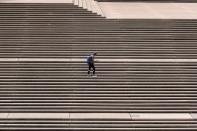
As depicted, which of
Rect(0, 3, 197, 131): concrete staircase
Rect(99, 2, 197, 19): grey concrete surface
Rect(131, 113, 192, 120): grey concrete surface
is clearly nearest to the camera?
Rect(131, 113, 192, 120): grey concrete surface

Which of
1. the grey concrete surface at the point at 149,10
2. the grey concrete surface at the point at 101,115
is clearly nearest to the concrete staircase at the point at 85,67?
the grey concrete surface at the point at 101,115

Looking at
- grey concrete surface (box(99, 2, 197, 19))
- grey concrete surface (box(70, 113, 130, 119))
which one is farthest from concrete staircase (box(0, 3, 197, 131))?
grey concrete surface (box(99, 2, 197, 19))

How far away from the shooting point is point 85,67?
17734 millimetres

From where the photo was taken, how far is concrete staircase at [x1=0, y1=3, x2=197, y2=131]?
51.1 ft

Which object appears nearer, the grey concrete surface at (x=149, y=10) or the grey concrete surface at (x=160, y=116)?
the grey concrete surface at (x=160, y=116)

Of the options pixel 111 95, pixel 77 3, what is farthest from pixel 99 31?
pixel 111 95

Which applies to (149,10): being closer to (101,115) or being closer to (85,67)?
(85,67)

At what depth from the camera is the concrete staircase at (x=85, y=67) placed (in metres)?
15.6

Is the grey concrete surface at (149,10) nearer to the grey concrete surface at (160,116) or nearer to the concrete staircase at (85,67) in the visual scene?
the concrete staircase at (85,67)

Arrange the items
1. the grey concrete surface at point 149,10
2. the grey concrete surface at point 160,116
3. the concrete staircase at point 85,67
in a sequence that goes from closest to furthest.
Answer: the grey concrete surface at point 160,116
the concrete staircase at point 85,67
the grey concrete surface at point 149,10

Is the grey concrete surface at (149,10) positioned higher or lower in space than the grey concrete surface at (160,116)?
higher

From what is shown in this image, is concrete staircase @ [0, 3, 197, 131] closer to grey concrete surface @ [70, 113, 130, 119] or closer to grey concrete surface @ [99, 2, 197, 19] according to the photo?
grey concrete surface @ [70, 113, 130, 119]

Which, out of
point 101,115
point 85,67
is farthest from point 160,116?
point 85,67

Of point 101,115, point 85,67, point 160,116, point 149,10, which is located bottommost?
point 160,116
